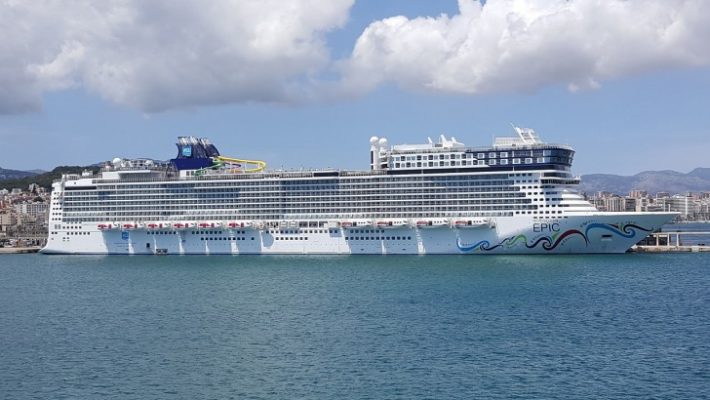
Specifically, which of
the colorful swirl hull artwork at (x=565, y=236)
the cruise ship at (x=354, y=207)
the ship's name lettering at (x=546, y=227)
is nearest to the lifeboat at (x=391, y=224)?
the cruise ship at (x=354, y=207)

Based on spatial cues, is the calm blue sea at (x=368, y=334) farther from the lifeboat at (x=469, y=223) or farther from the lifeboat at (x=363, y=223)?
the lifeboat at (x=363, y=223)

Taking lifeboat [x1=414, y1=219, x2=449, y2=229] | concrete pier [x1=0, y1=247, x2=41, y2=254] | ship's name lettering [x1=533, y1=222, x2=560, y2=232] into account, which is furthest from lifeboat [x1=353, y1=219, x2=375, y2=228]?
concrete pier [x1=0, y1=247, x2=41, y2=254]

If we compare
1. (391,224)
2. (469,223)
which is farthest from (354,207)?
(469,223)

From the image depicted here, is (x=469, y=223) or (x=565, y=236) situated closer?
(x=565, y=236)

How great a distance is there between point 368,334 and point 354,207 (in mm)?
34711

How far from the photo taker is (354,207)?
65125mm

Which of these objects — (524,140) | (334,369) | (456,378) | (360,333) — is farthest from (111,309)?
(524,140)

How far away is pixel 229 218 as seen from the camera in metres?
69.1

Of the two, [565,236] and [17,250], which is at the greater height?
[565,236]

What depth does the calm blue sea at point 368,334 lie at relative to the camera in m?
23.8

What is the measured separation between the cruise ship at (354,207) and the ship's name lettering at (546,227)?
7cm

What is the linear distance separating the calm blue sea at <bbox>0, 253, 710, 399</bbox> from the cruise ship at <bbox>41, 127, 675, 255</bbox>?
21.5 ft

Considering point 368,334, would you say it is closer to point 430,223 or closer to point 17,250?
point 430,223

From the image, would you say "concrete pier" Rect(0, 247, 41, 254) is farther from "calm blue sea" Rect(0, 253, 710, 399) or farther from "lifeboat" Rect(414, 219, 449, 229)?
"lifeboat" Rect(414, 219, 449, 229)
